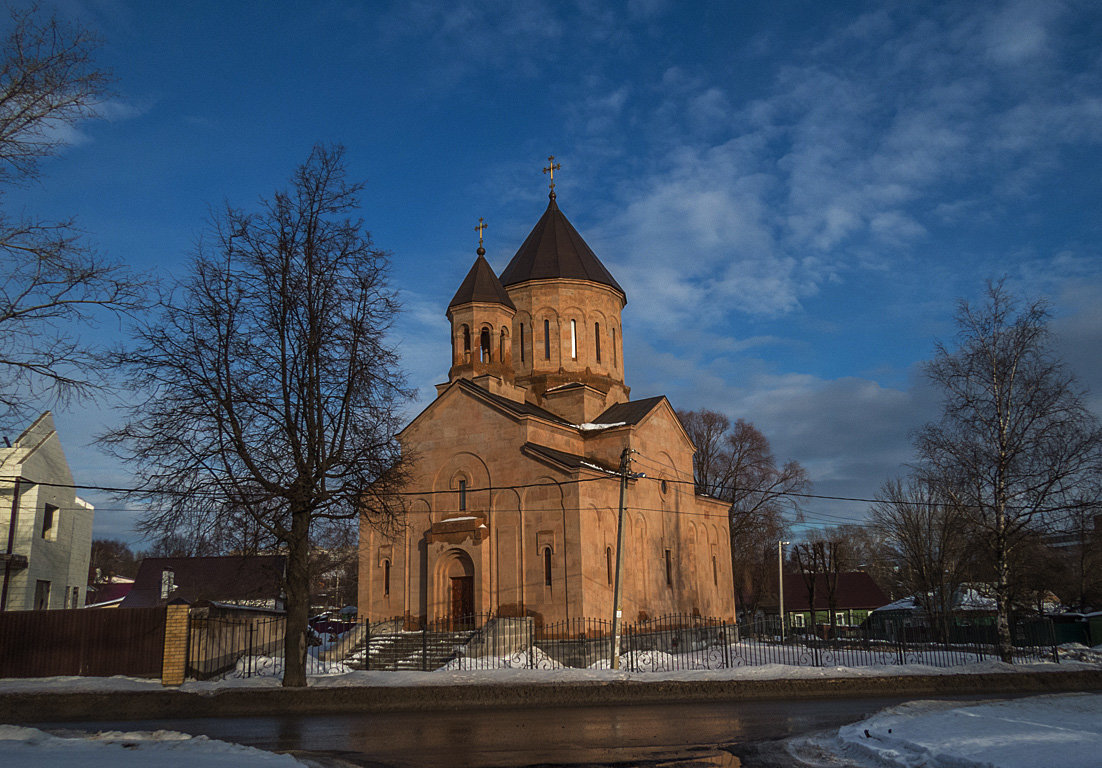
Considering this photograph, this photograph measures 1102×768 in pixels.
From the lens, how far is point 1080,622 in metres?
35.8

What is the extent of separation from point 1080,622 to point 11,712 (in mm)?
40025

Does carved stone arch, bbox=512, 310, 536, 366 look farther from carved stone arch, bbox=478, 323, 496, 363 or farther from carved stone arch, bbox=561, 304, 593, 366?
carved stone arch, bbox=478, 323, 496, 363

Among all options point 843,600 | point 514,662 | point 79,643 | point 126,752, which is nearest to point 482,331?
point 514,662

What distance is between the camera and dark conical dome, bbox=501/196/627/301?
32844 mm

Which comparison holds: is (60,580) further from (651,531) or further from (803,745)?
(803,745)

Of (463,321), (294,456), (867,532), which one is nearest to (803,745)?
(294,456)

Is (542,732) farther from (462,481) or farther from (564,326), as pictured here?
(564,326)

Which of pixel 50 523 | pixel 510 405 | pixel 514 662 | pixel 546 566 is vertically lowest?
pixel 514 662

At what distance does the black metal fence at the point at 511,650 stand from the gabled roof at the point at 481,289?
11436mm

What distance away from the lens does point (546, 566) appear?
981 inches

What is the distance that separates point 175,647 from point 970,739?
1510 centimetres

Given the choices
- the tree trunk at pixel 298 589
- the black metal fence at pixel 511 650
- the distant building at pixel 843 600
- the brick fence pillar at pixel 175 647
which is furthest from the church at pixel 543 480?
the distant building at pixel 843 600

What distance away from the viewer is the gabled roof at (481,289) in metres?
29.7

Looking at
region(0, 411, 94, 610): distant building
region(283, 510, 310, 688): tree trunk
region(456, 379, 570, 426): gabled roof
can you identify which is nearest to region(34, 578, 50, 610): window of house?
region(0, 411, 94, 610): distant building
